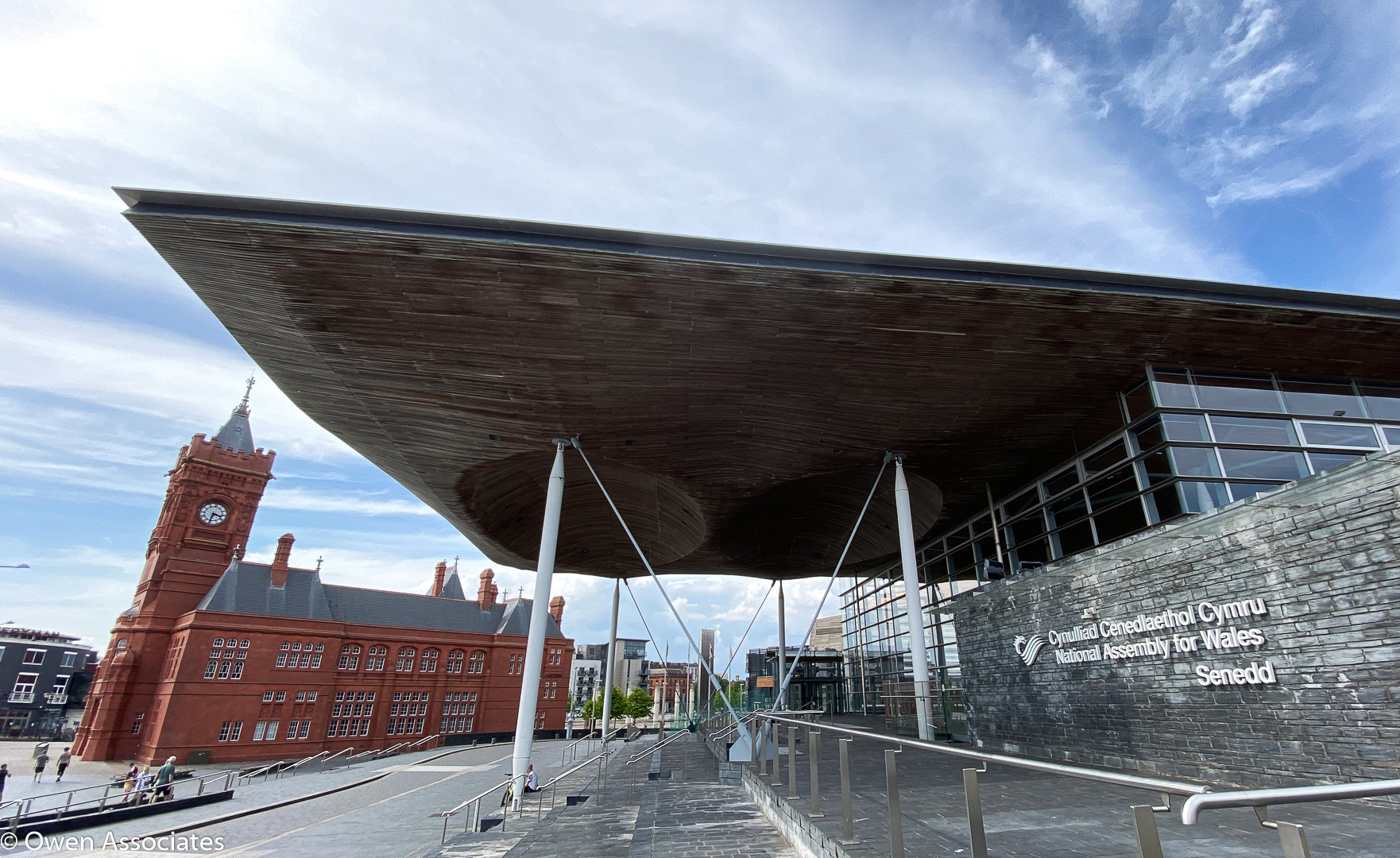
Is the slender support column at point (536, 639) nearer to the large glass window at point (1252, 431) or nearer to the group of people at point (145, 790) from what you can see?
the group of people at point (145, 790)

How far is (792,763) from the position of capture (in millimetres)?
6914

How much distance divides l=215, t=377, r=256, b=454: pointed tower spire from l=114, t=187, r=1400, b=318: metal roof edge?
141 ft

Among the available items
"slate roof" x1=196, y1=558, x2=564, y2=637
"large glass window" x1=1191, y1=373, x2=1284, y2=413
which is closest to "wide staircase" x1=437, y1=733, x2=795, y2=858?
"large glass window" x1=1191, y1=373, x2=1284, y2=413

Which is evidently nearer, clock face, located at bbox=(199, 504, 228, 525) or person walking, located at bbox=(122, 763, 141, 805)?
person walking, located at bbox=(122, 763, 141, 805)

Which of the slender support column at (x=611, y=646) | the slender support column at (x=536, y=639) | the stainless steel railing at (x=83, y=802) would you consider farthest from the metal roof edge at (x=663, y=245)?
the slender support column at (x=611, y=646)

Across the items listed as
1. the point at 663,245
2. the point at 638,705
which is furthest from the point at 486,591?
the point at 663,245

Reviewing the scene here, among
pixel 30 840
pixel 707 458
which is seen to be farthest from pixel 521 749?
pixel 30 840

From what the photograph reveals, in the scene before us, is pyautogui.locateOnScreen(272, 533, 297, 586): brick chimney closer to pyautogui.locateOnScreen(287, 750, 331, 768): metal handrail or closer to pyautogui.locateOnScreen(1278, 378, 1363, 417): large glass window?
pyautogui.locateOnScreen(287, 750, 331, 768): metal handrail

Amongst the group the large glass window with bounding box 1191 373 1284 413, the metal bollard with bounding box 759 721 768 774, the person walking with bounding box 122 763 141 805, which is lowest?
the person walking with bounding box 122 763 141 805

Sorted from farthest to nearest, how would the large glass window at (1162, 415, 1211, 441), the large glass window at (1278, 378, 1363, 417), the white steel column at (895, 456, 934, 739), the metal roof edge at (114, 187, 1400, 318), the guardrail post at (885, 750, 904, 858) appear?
the white steel column at (895, 456, 934, 739) → the large glass window at (1278, 378, 1363, 417) → the large glass window at (1162, 415, 1211, 441) → the metal roof edge at (114, 187, 1400, 318) → the guardrail post at (885, 750, 904, 858)

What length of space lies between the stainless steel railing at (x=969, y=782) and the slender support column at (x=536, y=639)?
407 inches

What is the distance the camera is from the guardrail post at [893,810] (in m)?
4.10

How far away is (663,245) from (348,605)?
43.9m

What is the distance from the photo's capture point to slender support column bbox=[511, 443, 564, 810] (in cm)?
1567
